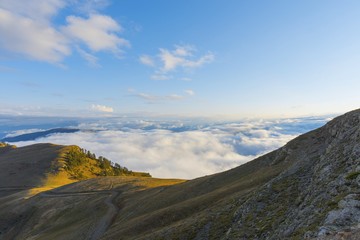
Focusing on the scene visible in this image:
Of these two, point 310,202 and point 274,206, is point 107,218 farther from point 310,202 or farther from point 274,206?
point 310,202

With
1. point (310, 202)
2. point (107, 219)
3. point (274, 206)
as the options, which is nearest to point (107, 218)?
point (107, 219)

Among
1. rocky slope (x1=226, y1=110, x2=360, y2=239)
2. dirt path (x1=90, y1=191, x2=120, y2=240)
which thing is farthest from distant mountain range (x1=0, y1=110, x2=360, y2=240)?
dirt path (x1=90, y1=191, x2=120, y2=240)

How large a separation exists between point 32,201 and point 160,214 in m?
104

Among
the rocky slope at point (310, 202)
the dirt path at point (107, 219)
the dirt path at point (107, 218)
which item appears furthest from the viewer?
the dirt path at point (107, 218)

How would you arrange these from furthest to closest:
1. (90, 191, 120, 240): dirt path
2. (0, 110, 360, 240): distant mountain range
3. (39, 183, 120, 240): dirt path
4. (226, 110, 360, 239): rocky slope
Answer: (39, 183, 120, 240): dirt path, (90, 191, 120, 240): dirt path, (0, 110, 360, 240): distant mountain range, (226, 110, 360, 239): rocky slope

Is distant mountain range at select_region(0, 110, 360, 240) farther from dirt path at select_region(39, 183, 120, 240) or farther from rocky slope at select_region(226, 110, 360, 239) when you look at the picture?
dirt path at select_region(39, 183, 120, 240)

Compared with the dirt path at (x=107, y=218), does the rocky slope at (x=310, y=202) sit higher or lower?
higher

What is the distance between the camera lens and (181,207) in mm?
53562

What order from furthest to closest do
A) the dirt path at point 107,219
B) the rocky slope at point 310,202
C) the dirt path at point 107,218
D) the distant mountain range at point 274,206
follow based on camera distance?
the dirt path at point 107,218 < the dirt path at point 107,219 < the distant mountain range at point 274,206 < the rocky slope at point 310,202

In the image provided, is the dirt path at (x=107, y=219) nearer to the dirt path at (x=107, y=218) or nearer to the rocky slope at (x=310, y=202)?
the dirt path at (x=107, y=218)

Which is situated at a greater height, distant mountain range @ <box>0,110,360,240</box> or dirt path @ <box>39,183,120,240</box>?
distant mountain range @ <box>0,110,360,240</box>

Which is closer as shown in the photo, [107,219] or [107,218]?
[107,219]

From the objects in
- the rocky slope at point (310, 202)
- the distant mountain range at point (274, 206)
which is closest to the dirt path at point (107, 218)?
the distant mountain range at point (274, 206)

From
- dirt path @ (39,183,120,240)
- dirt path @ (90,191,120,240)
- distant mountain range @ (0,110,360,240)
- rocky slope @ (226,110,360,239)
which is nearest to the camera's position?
rocky slope @ (226,110,360,239)
